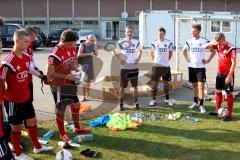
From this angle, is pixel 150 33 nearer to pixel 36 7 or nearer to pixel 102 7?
pixel 102 7

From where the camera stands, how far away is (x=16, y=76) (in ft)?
17.5

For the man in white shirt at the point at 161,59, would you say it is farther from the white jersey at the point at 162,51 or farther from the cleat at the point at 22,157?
the cleat at the point at 22,157

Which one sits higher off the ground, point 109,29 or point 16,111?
point 109,29

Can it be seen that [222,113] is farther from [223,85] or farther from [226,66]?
[226,66]

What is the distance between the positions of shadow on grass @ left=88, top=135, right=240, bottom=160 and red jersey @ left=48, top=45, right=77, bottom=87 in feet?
4.26

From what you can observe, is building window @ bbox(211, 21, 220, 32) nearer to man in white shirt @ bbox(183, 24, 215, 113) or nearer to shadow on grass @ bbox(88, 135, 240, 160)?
man in white shirt @ bbox(183, 24, 215, 113)

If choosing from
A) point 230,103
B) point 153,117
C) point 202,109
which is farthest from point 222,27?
point 153,117

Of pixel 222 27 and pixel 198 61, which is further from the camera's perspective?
pixel 222 27

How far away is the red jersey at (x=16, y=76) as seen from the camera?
5.20 m

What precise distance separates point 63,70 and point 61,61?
0.19 metres

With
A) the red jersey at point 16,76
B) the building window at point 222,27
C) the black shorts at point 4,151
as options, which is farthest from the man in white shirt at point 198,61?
the building window at point 222,27

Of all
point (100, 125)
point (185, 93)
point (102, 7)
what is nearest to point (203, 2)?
point (102, 7)

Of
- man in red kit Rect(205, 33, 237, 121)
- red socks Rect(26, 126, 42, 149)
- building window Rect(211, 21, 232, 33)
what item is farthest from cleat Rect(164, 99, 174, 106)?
building window Rect(211, 21, 232, 33)

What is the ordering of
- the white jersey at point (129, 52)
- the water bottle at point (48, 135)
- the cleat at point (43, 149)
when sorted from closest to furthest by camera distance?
the cleat at point (43, 149)
the water bottle at point (48, 135)
the white jersey at point (129, 52)
